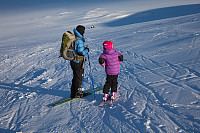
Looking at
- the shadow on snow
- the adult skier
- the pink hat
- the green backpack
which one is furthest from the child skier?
the shadow on snow

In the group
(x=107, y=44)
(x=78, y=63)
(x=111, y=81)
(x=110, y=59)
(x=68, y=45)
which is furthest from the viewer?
(x=78, y=63)

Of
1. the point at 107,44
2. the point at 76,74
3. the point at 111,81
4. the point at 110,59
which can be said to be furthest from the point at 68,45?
the point at 111,81

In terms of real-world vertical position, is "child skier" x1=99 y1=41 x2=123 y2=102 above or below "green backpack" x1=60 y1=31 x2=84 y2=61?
below

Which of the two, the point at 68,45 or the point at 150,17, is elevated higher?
the point at 150,17

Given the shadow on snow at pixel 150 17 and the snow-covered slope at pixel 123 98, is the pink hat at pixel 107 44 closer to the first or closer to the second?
the snow-covered slope at pixel 123 98

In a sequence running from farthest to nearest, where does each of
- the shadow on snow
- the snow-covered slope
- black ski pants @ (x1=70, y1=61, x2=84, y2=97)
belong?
the shadow on snow, black ski pants @ (x1=70, y1=61, x2=84, y2=97), the snow-covered slope

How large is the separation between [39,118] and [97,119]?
5.10 feet

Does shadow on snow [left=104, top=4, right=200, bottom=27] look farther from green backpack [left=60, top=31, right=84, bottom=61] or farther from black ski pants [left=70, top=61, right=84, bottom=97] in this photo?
green backpack [left=60, top=31, right=84, bottom=61]

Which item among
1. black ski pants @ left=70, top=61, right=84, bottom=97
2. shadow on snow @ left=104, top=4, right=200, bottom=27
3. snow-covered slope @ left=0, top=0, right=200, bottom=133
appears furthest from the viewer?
shadow on snow @ left=104, top=4, right=200, bottom=27

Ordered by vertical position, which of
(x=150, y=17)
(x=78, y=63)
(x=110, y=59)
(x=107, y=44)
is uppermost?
(x=150, y=17)

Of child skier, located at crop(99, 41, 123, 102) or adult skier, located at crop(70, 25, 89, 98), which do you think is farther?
adult skier, located at crop(70, 25, 89, 98)

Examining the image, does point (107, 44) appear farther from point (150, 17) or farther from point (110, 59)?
point (150, 17)

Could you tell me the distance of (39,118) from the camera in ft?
13.5

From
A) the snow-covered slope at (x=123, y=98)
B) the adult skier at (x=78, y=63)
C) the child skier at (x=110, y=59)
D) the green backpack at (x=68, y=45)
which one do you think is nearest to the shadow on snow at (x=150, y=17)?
the snow-covered slope at (x=123, y=98)
